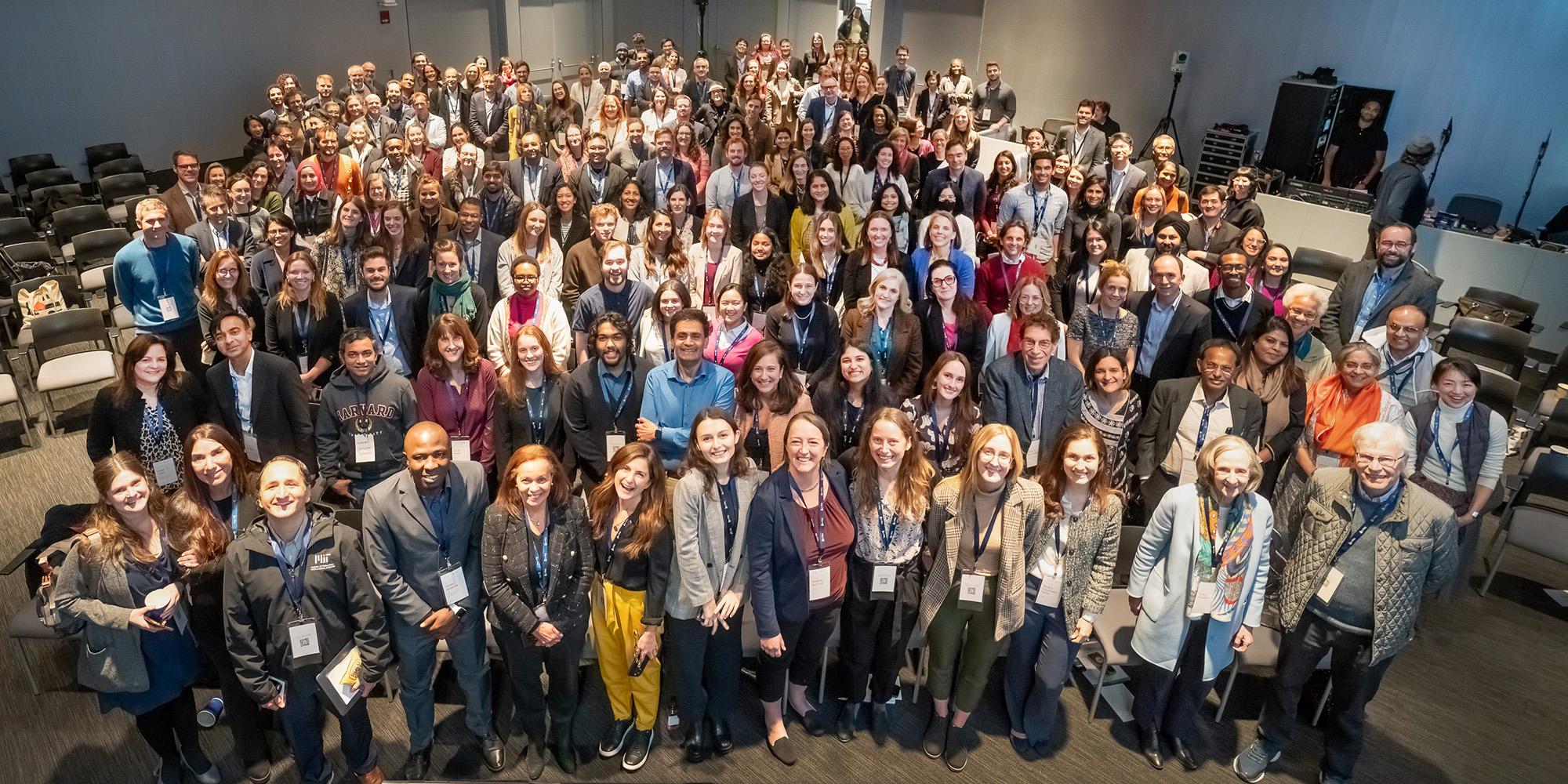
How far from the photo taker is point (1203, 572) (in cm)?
320

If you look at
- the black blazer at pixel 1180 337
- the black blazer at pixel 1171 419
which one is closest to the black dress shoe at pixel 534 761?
the black blazer at pixel 1171 419

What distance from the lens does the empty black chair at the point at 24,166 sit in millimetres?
9559

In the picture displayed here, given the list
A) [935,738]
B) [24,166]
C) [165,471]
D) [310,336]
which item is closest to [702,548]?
[935,738]

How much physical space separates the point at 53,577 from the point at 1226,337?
5475 millimetres

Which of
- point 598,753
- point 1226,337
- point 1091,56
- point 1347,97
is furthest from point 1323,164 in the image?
point 598,753

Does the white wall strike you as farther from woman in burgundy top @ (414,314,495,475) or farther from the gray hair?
the gray hair

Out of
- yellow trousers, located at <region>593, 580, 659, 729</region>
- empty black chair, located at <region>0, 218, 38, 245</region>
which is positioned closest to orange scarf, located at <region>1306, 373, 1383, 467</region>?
yellow trousers, located at <region>593, 580, 659, 729</region>

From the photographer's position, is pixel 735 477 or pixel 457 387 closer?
pixel 735 477

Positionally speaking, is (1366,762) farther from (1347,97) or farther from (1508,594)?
(1347,97)

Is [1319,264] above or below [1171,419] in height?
above

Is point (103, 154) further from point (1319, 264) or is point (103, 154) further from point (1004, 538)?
point (1319, 264)

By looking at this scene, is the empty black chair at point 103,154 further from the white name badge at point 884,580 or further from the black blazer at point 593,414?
the white name badge at point 884,580

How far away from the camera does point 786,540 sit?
123 inches

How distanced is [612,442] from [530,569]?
39.5 inches
